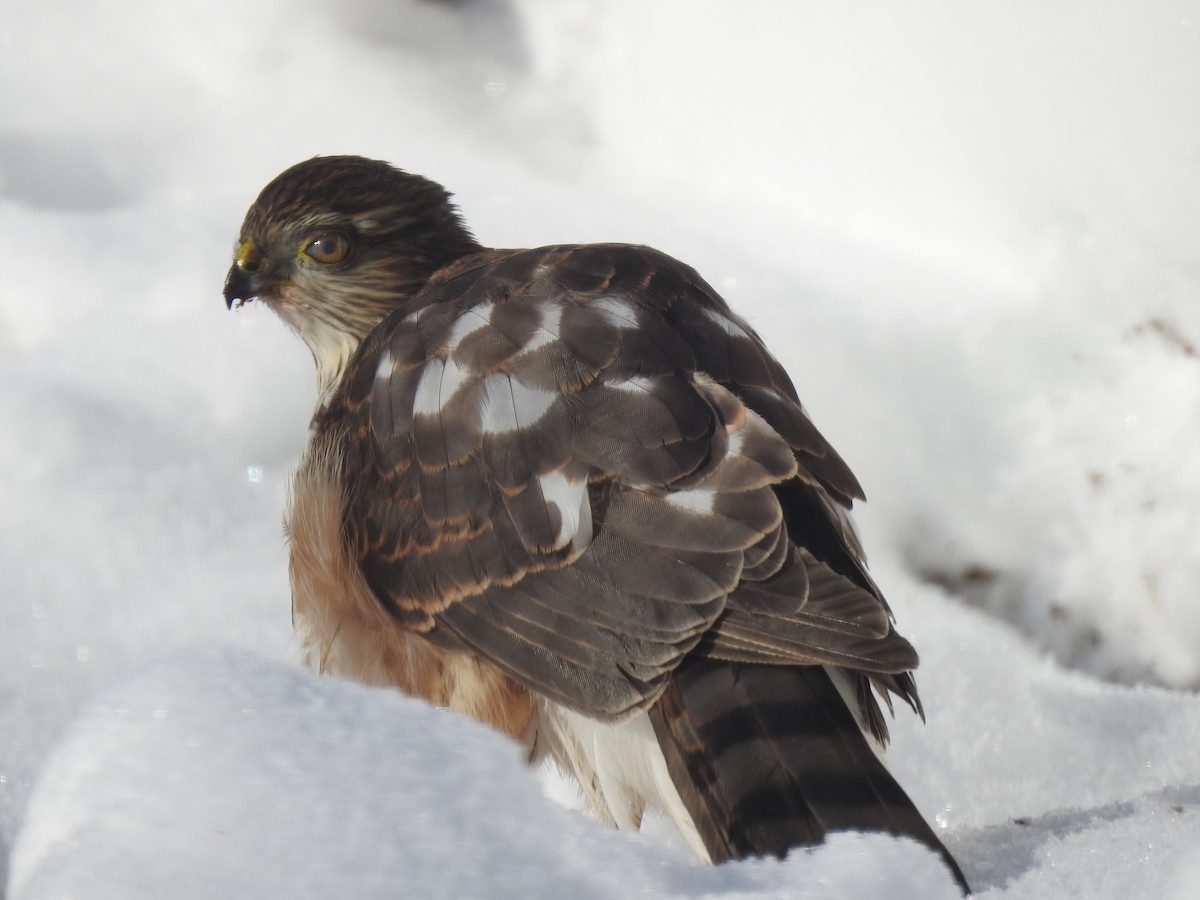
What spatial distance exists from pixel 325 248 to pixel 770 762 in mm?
2023

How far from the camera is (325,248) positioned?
342 centimetres

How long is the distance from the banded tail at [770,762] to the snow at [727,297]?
0.24 m

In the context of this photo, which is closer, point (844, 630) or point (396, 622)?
point (844, 630)

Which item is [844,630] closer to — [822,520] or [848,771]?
[848,771]

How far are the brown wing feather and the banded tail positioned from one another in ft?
0.21

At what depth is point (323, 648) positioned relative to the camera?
2799 mm

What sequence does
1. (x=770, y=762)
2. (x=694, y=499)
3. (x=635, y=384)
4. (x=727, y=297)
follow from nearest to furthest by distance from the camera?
(x=770, y=762), (x=694, y=499), (x=635, y=384), (x=727, y=297)

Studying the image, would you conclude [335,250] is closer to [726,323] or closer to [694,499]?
[726,323]

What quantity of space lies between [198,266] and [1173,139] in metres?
3.74

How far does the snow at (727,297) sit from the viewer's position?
1.50 m

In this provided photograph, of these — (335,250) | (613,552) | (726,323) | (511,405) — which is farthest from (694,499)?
(335,250)

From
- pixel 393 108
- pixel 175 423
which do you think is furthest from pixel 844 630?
pixel 393 108

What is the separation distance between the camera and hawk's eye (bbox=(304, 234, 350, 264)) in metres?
3.42

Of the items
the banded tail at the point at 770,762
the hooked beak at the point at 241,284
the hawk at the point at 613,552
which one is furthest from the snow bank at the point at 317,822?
the hooked beak at the point at 241,284
